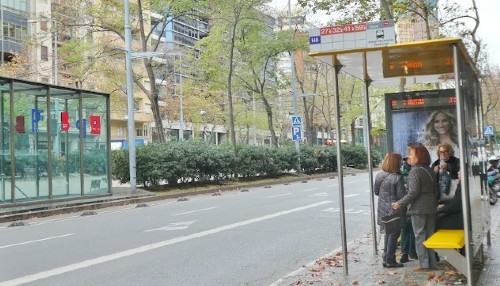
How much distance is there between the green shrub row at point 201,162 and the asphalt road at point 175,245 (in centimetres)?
808

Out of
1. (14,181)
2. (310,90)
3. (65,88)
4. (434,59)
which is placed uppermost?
(310,90)

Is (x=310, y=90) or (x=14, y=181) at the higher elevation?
(x=310, y=90)

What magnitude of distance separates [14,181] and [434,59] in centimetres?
1473

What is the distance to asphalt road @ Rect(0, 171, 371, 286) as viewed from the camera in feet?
25.0

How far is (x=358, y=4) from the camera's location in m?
13.6

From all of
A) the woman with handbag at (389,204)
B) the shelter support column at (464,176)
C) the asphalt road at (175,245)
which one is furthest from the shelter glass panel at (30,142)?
the shelter support column at (464,176)

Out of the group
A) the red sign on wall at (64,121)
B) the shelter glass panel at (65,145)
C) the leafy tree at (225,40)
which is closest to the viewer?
the shelter glass panel at (65,145)

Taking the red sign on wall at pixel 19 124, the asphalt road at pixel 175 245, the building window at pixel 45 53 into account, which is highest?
the building window at pixel 45 53

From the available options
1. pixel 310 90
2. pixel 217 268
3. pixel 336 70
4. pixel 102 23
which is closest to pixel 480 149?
pixel 336 70

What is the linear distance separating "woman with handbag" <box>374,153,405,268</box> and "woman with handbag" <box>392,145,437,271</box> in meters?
0.29

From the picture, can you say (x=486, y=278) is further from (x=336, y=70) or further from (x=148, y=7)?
(x=148, y=7)

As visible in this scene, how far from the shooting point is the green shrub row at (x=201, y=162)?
24.5 meters

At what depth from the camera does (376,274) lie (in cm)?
696

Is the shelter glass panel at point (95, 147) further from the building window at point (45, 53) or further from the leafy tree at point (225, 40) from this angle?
the building window at point (45, 53)
